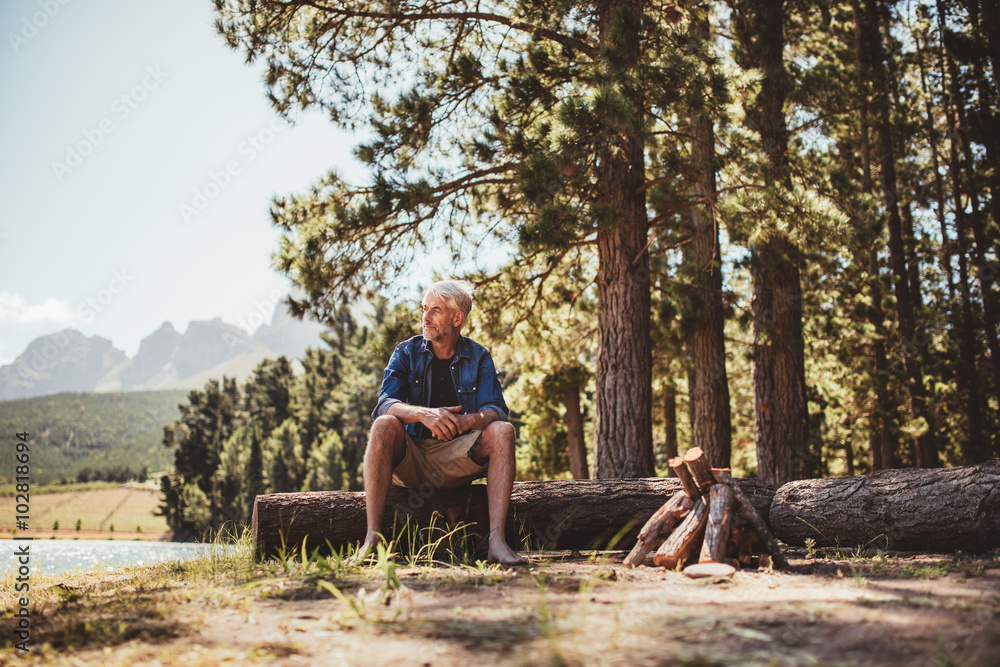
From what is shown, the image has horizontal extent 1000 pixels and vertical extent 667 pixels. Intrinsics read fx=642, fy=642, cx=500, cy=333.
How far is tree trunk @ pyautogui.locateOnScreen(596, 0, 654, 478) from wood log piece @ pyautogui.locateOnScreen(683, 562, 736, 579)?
8.77 ft

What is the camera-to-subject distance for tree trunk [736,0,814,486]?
736 cm

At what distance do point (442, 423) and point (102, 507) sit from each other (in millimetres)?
84551

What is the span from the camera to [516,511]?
13.5 ft

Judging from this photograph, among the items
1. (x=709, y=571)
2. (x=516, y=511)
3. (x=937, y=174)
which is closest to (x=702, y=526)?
(x=709, y=571)

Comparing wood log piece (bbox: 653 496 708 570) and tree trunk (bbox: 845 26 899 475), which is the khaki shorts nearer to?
wood log piece (bbox: 653 496 708 570)

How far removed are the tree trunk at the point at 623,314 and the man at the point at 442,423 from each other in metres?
2.16

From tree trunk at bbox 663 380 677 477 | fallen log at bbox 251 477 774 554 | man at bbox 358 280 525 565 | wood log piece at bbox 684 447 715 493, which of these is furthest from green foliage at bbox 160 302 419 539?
wood log piece at bbox 684 447 715 493

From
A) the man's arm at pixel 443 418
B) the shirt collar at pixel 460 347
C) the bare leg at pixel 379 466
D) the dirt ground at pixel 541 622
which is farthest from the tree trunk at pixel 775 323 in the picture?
the bare leg at pixel 379 466

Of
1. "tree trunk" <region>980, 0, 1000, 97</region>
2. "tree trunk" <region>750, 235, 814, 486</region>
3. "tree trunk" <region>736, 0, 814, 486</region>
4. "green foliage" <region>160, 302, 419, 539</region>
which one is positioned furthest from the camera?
"green foliage" <region>160, 302, 419, 539</region>

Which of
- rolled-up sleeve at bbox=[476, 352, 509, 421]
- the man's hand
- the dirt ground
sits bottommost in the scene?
the dirt ground

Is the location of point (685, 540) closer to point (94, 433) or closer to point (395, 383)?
point (395, 383)

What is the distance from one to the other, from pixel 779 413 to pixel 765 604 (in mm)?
6029

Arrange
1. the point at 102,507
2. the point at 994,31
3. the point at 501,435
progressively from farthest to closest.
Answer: the point at 102,507, the point at 994,31, the point at 501,435

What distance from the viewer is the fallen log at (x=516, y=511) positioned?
3.78 m
